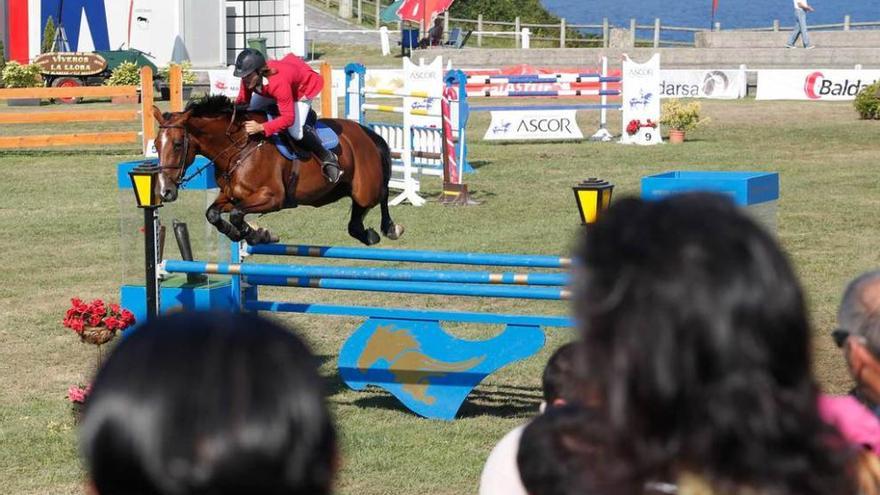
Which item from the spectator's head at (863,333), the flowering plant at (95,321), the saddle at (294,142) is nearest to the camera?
the spectator's head at (863,333)

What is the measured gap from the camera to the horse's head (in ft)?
27.4

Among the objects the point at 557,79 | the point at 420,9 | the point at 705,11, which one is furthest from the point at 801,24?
the point at 705,11

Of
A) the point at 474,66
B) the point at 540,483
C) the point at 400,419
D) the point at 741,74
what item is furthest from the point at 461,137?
the point at 474,66

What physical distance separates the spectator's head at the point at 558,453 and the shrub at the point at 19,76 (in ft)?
101

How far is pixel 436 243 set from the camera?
42.6 ft

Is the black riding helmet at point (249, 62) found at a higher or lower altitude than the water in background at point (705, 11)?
lower

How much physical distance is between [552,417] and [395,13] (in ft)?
146

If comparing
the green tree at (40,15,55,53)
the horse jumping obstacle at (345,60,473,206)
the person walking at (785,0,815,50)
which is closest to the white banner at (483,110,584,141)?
the horse jumping obstacle at (345,60,473,206)

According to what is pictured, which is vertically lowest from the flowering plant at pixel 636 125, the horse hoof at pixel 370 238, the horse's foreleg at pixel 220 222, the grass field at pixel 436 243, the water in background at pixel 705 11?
the grass field at pixel 436 243

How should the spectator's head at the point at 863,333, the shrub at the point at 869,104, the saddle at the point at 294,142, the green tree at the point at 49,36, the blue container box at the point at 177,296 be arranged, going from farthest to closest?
the green tree at the point at 49,36 → the shrub at the point at 869,104 → the saddle at the point at 294,142 → the blue container box at the point at 177,296 → the spectator's head at the point at 863,333

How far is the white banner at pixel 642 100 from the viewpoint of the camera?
21656 millimetres

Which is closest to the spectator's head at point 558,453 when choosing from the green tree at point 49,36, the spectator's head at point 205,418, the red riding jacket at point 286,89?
the spectator's head at point 205,418

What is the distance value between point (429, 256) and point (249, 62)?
2.22 meters

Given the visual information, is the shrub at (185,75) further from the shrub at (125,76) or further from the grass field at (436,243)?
the grass field at (436,243)
